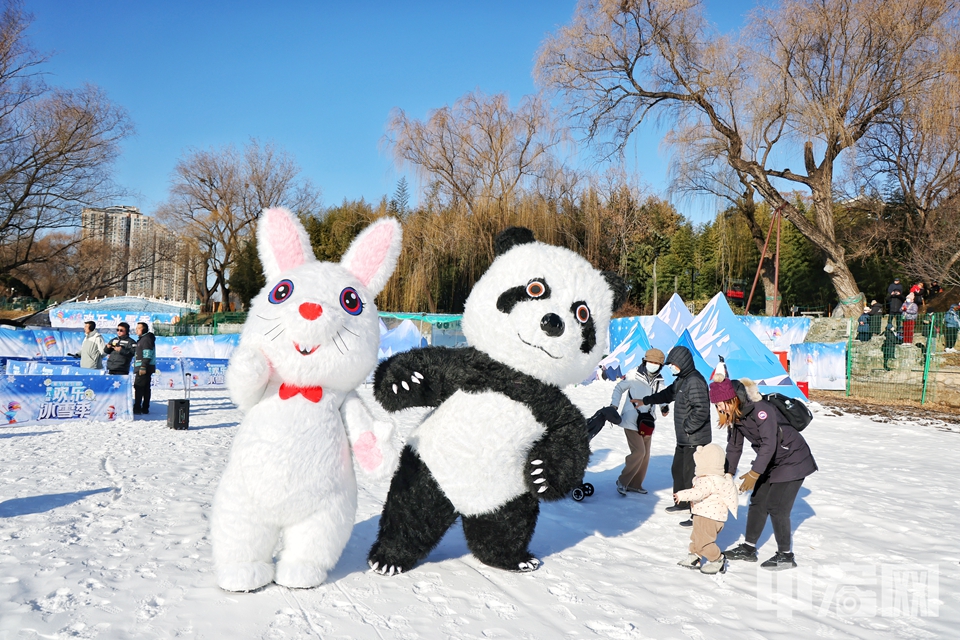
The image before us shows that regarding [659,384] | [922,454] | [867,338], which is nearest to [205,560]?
[659,384]

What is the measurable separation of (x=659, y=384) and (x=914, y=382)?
35.2 feet

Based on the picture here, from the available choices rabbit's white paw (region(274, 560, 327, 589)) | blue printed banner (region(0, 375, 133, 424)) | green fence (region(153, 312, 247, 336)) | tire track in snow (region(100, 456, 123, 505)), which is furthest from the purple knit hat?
green fence (region(153, 312, 247, 336))

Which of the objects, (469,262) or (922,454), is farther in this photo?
(469,262)

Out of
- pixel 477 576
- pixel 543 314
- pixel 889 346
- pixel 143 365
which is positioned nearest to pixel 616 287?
pixel 543 314

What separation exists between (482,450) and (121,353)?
29.4ft

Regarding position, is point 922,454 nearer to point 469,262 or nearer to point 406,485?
point 406,485

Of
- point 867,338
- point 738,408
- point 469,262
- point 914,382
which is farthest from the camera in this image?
point 469,262

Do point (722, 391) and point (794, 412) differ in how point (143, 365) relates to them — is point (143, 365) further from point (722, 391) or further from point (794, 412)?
point (794, 412)

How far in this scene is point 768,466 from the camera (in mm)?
4398

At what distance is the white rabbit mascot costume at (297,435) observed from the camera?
120 inches

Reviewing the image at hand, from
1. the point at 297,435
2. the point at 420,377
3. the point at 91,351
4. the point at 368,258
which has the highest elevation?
the point at 368,258

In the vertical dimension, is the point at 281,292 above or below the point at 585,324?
above

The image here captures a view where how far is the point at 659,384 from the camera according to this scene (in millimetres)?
6207

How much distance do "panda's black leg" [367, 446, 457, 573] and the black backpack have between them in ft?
8.11
